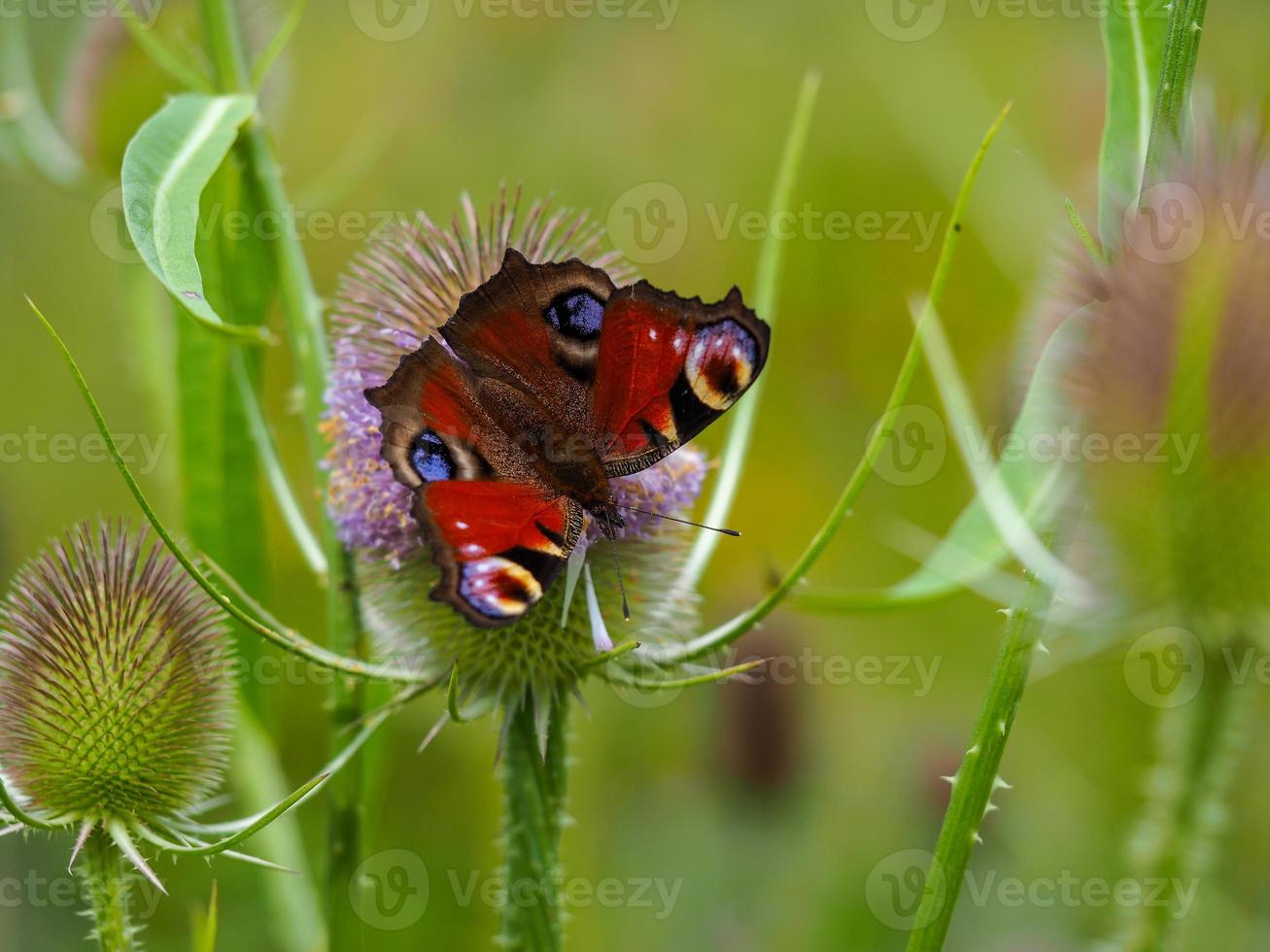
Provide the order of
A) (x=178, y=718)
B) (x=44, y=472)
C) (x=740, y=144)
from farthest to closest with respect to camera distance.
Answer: (x=740, y=144)
(x=44, y=472)
(x=178, y=718)

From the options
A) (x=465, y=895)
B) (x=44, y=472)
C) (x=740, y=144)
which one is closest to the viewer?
(x=465, y=895)

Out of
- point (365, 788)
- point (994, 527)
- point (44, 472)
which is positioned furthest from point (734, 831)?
point (44, 472)

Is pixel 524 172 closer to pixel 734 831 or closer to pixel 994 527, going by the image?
pixel 734 831

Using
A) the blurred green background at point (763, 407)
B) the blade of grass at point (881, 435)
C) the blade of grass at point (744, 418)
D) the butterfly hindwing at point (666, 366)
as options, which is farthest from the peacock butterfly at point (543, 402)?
the blurred green background at point (763, 407)

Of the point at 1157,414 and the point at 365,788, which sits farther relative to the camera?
the point at 365,788

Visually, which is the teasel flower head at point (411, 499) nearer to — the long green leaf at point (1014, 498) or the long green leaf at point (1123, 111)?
the long green leaf at point (1014, 498)

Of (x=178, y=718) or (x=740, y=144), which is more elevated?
(x=740, y=144)

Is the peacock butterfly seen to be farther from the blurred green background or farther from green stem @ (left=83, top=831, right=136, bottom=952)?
the blurred green background
